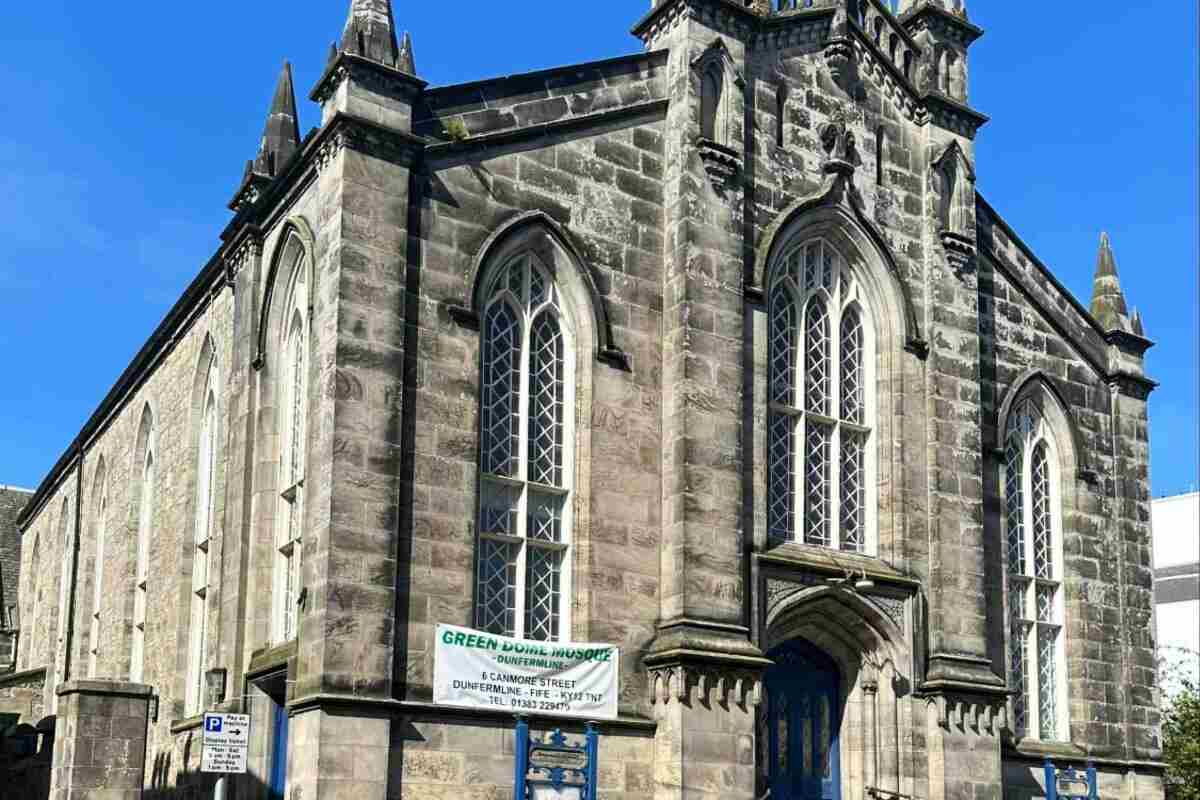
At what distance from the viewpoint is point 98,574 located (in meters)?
33.9

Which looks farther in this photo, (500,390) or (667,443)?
(667,443)

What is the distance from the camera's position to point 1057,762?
23734 millimetres

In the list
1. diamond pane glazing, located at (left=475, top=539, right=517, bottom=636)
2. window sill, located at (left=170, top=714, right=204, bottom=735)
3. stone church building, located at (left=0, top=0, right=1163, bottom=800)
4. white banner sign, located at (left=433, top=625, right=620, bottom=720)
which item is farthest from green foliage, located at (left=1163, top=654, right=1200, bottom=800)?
window sill, located at (left=170, top=714, right=204, bottom=735)

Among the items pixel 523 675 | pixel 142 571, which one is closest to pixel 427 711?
pixel 523 675

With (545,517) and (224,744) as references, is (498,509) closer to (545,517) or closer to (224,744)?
(545,517)

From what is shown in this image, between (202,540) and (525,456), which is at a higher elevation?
(525,456)

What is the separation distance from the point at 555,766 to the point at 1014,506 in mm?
9846

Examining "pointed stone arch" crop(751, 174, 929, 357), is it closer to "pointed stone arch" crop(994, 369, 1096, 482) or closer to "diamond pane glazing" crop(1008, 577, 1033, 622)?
"pointed stone arch" crop(994, 369, 1096, 482)

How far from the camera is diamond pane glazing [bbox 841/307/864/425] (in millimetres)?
22844

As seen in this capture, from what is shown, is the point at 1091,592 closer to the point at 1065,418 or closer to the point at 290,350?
the point at 1065,418

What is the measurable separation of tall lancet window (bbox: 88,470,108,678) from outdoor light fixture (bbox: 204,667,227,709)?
39.0 ft

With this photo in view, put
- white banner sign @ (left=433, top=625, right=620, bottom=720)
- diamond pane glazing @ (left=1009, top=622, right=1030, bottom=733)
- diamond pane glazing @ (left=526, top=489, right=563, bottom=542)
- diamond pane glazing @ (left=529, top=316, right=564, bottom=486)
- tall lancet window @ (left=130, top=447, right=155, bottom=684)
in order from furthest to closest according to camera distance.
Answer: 1. tall lancet window @ (left=130, top=447, right=155, bottom=684)
2. diamond pane glazing @ (left=1009, top=622, right=1030, bottom=733)
3. diamond pane glazing @ (left=529, top=316, right=564, bottom=486)
4. diamond pane glazing @ (left=526, top=489, right=563, bottom=542)
5. white banner sign @ (left=433, top=625, right=620, bottom=720)

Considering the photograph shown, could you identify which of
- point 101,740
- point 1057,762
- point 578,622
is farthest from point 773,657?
point 101,740

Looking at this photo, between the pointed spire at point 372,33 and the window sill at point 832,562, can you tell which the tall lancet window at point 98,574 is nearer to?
the window sill at point 832,562
